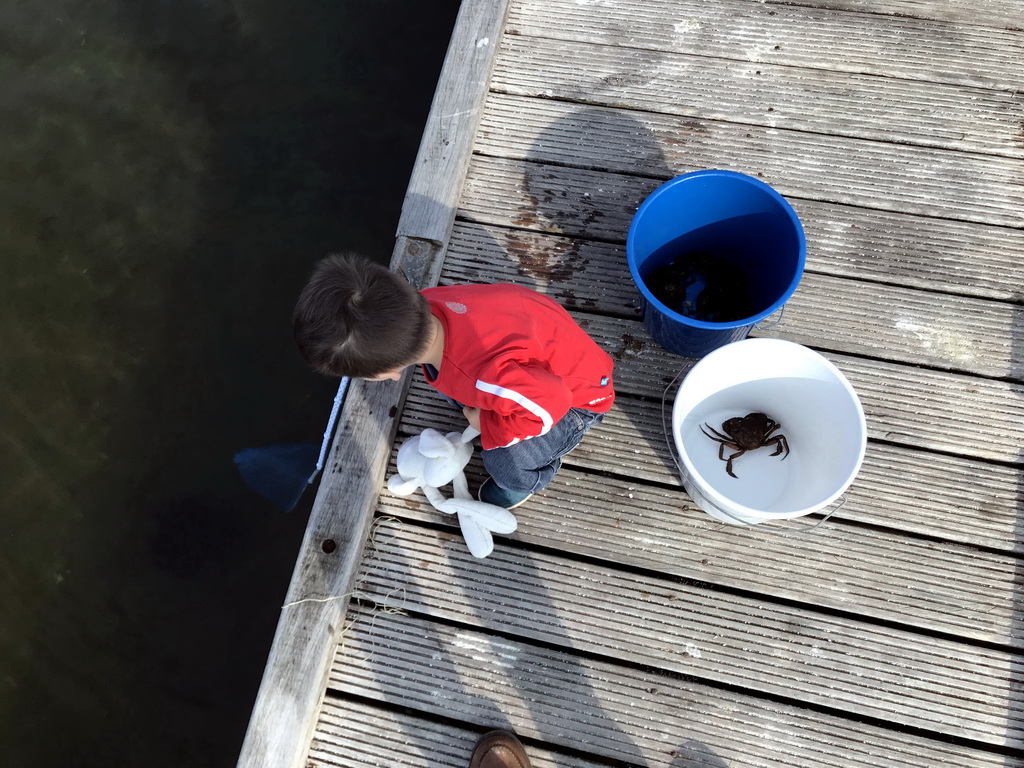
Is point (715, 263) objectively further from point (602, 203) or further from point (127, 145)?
point (127, 145)

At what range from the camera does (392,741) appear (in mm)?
1535

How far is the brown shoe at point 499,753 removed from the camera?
1.44 metres

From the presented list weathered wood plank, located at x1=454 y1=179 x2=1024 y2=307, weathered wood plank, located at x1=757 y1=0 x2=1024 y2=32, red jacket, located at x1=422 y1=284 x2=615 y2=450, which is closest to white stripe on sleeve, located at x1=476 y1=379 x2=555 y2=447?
red jacket, located at x1=422 y1=284 x2=615 y2=450

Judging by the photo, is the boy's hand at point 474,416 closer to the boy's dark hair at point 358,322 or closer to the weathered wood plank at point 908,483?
the boy's dark hair at point 358,322

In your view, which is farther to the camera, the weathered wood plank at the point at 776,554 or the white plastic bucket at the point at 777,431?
the weathered wood plank at the point at 776,554

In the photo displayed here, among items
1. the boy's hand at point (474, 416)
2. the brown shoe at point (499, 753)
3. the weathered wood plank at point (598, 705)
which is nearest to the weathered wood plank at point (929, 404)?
Answer: the boy's hand at point (474, 416)

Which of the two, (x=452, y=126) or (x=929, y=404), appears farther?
(x=452, y=126)

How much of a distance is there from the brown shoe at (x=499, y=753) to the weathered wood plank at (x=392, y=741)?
4cm

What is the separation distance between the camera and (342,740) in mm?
1544

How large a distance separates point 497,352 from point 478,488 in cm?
59

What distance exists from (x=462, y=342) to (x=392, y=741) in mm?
1039

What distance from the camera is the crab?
168cm

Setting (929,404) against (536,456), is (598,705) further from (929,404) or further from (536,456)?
(929,404)

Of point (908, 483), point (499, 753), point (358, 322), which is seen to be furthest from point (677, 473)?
point (358, 322)
